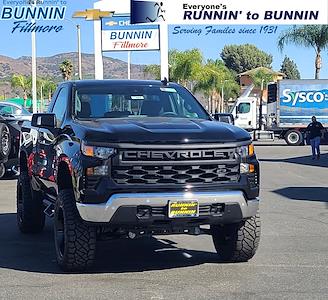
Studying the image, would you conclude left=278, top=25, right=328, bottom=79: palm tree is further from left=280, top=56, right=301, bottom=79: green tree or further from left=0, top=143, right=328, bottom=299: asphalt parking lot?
left=280, top=56, right=301, bottom=79: green tree

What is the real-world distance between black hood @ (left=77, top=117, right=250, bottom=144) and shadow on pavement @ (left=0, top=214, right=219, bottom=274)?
1.56 m

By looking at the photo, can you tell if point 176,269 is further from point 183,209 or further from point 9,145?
point 9,145

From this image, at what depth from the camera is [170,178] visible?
6738 millimetres

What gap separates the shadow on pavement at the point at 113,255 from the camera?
24.8 feet

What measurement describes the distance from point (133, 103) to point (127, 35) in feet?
83.6

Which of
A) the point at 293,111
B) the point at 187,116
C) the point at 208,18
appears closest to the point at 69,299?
the point at 187,116

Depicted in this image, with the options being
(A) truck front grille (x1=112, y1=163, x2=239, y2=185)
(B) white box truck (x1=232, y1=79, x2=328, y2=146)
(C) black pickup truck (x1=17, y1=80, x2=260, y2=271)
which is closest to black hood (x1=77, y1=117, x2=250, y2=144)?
(C) black pickup truck (x1=17, y1=80, x2=260, y2=271)

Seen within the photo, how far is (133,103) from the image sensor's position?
8219 mm

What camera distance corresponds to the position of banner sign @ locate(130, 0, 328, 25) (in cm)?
3312

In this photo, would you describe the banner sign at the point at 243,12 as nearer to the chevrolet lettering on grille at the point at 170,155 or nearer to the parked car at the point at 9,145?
the parked car at the point at 9,145

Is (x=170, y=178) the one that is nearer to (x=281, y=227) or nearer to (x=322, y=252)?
(x=322, y=252)

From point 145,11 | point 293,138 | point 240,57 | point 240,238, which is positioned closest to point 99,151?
point 240,238

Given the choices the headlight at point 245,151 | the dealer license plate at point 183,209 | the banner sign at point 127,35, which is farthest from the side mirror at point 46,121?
the banner sign at point 127,35

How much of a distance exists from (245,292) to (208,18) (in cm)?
2825
